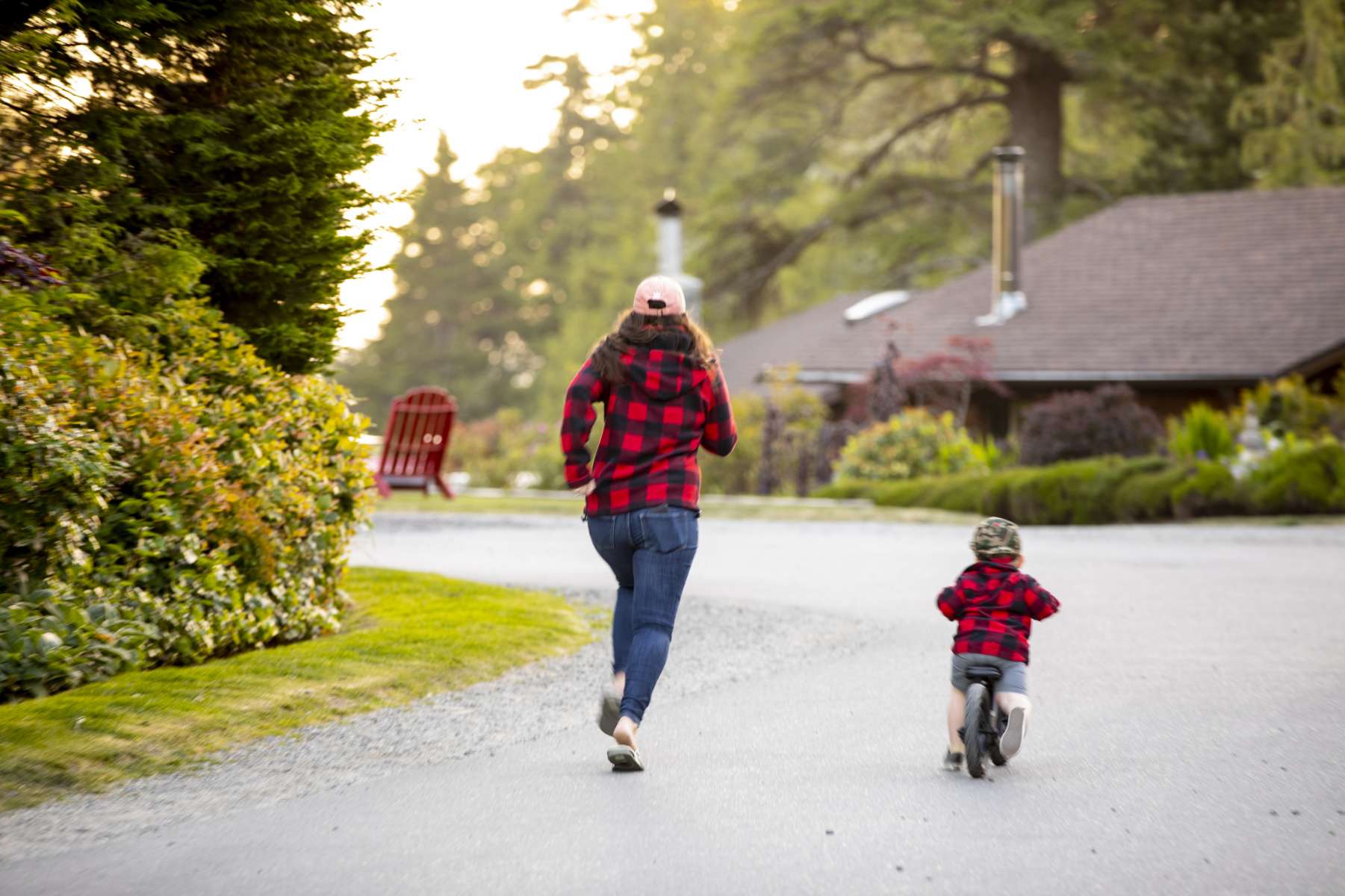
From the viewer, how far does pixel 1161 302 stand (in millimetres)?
33000

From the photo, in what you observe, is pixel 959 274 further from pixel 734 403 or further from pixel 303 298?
pixel 303 298

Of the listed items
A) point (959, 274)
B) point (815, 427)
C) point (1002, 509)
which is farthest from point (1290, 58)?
point (1002, 509)

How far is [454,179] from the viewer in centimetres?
7412

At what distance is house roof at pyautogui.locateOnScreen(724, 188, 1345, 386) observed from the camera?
101ft

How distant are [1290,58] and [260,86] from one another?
35486 mm

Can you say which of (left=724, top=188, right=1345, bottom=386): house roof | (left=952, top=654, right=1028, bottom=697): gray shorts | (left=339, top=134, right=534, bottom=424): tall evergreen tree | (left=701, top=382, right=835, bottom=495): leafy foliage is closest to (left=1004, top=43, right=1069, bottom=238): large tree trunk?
(left=724, top=188, right=1345, bottom=386): house roof

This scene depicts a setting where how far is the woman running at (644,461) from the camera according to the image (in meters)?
7.07

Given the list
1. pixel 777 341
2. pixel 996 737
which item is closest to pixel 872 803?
pixel 996 737

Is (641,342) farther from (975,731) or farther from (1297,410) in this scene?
(1297,410)

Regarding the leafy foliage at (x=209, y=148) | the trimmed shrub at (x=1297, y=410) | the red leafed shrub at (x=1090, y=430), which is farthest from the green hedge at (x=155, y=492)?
the trimmed shrub at (x=1297, y=410)

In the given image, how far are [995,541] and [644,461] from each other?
1.49 metres

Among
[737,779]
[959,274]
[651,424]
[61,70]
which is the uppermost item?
[959,274]

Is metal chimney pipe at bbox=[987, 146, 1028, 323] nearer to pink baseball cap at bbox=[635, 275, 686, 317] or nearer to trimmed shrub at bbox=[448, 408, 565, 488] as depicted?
trimmed shrub at bbox=[448, 408, 565, 488]

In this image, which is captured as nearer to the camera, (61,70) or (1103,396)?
(61,70)
